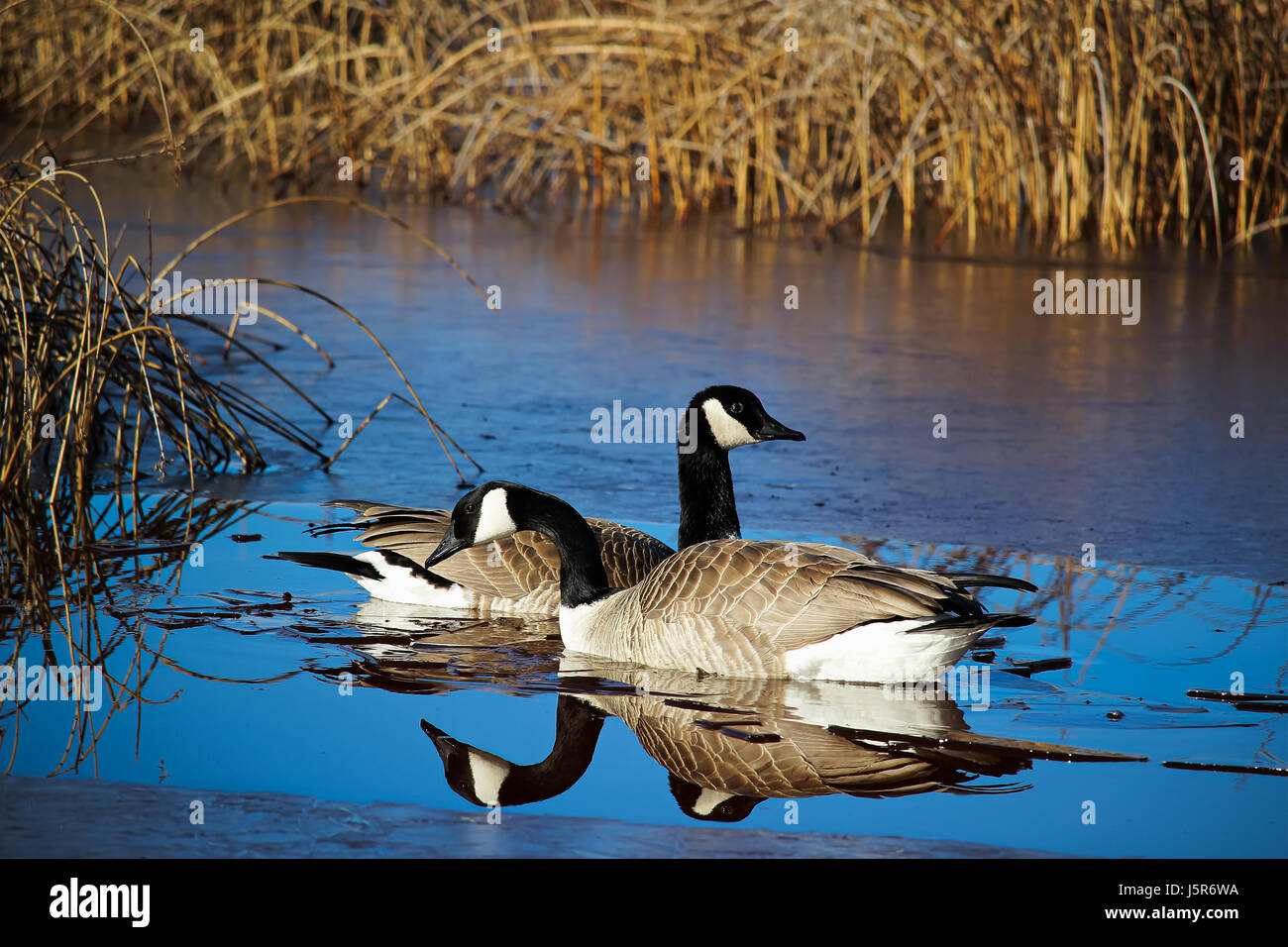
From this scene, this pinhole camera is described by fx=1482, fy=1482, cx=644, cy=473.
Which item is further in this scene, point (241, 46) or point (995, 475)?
point (241, 46)

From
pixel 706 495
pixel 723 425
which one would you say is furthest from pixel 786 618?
pixel 723 425

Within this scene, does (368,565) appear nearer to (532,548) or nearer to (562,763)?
(532,548)

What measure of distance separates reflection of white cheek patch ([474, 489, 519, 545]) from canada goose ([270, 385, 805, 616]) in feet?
1.03

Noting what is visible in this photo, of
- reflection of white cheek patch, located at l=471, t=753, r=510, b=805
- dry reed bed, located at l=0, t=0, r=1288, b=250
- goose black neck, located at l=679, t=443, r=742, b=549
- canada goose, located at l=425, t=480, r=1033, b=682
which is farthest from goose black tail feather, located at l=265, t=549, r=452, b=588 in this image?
dry reed bed, located at l=0, t=0, r=1288, b=250

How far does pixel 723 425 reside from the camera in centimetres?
531

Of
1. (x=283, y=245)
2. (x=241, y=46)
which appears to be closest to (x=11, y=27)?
(x=241, y=46)

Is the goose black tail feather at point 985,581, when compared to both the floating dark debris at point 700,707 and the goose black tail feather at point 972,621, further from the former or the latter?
the floating dark debris at point 700,707

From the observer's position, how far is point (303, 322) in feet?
32.2

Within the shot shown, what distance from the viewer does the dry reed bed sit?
1104 centimetres

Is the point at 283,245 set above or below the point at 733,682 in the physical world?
above

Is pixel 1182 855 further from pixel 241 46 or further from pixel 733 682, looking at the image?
pixel 241 46

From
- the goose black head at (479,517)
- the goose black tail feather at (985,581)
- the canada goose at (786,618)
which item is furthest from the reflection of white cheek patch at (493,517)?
the goose black tail feather at (985,581)

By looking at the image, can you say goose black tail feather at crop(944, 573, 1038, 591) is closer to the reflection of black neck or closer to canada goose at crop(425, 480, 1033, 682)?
canada goose at crop(425, 480, 1033, 682)
